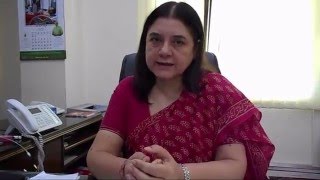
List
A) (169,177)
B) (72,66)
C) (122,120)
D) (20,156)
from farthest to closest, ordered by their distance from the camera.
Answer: (72,66) < (20,156) < (122,120) < (169,177)

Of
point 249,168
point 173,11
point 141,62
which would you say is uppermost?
point 173,11

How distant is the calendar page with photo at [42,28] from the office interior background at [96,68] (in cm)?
9

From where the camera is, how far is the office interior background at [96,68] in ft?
7.88

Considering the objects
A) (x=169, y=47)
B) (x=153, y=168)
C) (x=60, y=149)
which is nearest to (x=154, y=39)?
(x=169, y=47)

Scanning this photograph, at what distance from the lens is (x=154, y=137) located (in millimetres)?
1046

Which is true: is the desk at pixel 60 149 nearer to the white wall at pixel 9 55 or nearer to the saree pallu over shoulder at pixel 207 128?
the saree pallu over shoulder at pixel 207 128

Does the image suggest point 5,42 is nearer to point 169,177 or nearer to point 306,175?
point 169,177

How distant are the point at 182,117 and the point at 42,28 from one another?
5.38 ft

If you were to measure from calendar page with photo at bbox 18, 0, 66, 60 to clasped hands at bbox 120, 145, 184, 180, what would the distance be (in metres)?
1.60

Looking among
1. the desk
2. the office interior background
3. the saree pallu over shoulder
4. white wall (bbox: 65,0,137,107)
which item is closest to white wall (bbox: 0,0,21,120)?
the office interior background

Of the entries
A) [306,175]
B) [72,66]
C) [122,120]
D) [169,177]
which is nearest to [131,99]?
[122,120]

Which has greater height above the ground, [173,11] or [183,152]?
[173,11]

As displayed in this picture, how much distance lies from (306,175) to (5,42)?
267cm

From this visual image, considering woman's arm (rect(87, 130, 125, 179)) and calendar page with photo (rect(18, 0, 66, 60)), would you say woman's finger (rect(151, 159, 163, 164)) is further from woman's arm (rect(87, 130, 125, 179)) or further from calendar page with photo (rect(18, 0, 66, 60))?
calendar page with photo (rect(18, 0, 66, 60))
